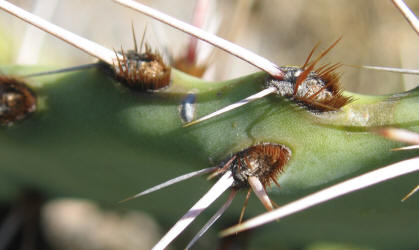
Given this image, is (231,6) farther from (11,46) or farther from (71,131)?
(71,131)

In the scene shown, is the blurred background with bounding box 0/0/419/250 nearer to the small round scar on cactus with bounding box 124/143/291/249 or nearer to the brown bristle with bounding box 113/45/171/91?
the brown bristle with bounding box 113/45/171/91

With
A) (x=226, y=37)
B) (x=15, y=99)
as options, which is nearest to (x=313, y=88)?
(x=15, y=99)

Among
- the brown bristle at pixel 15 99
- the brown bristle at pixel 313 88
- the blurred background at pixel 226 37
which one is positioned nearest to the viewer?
the brown bristle at pixel 313 88

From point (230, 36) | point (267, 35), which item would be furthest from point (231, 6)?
point (230, 36)

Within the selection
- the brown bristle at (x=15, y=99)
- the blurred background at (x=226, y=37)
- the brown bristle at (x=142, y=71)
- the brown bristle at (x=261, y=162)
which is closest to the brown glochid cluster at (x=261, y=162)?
the brown bristle at (x=261, y=162)

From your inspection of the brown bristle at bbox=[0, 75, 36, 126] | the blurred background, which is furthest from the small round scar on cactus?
the blurred background

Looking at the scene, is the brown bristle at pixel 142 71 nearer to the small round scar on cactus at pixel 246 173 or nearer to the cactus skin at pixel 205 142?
the cactus skin at pixel 205 142
